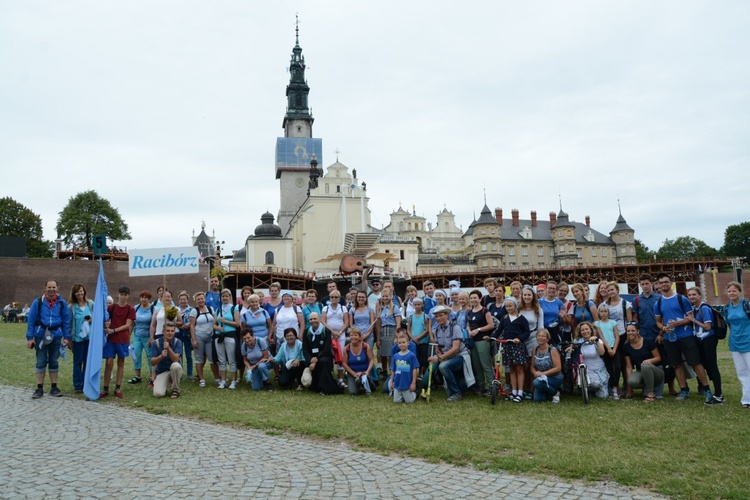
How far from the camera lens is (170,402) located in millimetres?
8422

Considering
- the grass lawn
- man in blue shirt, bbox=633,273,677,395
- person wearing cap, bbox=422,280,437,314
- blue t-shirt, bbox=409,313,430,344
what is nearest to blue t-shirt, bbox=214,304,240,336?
the grass lawn

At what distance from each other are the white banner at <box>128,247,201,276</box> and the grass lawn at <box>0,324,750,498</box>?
425 centimetres

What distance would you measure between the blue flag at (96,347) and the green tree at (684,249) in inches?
3770

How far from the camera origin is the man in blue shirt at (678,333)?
8.12m

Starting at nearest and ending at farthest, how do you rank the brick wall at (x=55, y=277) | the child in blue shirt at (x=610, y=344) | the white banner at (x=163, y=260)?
the child in blue shirt at (x=610, y=344) → the white banner at (x=163, y=260) → the brick wall at (x=55, y=277)

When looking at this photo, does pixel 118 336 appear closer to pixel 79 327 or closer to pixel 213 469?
pixel 79 327

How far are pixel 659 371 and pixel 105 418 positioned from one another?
835 cm

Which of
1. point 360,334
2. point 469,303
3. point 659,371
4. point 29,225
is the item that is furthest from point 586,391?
point 29,225

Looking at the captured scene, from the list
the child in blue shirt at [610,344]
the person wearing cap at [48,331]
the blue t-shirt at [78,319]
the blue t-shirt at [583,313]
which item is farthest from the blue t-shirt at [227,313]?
the child in blue shirt at [610,344]

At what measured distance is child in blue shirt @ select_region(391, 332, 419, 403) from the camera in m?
8.49

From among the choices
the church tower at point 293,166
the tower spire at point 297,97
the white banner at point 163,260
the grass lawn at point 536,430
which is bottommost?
the grass lawn at point 536,430

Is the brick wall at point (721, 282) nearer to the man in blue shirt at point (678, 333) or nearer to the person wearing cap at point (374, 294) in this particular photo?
the man in blue shirt at point (678, 333)

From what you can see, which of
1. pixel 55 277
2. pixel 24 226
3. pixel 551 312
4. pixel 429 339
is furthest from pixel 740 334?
pixel 24 226

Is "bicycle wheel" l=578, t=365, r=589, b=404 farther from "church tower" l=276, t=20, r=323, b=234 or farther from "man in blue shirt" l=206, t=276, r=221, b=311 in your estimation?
"church tower" l=276, t=20, r=323, b=234
